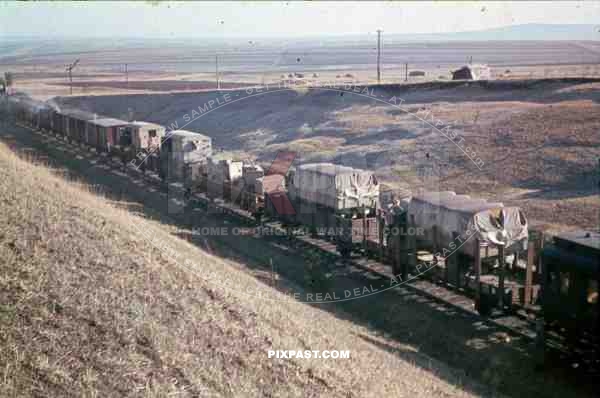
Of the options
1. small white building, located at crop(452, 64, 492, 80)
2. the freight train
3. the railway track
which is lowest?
the railway track

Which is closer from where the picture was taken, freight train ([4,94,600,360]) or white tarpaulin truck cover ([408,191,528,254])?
freight train ([4,94,600,360])

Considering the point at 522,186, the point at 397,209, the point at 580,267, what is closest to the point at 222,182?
the point at 397,209

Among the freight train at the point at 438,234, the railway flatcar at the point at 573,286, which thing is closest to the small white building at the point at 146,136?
the freight train at the point at 438,234

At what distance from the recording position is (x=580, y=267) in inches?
485

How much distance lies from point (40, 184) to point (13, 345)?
7757 millimetres

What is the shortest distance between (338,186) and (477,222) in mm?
5842

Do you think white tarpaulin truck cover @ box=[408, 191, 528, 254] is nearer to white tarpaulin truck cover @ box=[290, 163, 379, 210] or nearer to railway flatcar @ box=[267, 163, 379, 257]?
railway flatcar @ box=[267, 163, 379, 257]

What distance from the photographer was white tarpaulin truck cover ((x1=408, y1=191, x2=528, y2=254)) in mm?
15617

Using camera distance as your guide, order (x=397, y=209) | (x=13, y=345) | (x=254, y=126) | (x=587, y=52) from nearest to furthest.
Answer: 1. (x=13, y=345)
2. (x=397, y=209)
3. (x=254, y=126)
4. (x=587, y=52)

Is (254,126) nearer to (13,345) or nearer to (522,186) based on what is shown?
(522,186)

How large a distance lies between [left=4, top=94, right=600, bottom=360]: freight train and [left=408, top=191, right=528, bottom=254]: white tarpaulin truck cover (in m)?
0.03

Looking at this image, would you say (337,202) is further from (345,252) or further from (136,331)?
(136,331)

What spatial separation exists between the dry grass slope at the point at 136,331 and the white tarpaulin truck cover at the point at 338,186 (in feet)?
24.4

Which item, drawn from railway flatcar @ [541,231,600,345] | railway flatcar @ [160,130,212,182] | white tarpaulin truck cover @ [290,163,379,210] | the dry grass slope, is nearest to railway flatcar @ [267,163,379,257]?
white tarpaulin truck cover @ [290,163,379,210]
